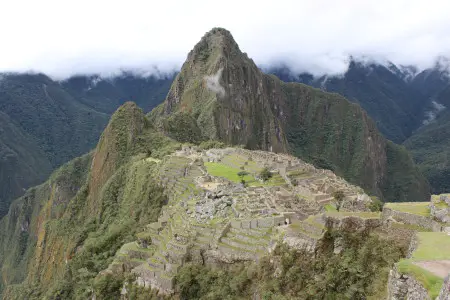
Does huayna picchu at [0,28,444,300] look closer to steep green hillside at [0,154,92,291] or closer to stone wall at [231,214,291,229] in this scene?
stone wall at [231,214,291,229]

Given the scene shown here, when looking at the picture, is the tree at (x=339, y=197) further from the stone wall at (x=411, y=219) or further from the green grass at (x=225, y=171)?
the stone wall at (x=411, y=219)

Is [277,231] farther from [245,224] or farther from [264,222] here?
[245,224]

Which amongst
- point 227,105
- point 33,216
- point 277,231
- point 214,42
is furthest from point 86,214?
point 214,42

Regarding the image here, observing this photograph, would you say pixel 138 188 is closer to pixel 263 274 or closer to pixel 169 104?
pixel 263 274

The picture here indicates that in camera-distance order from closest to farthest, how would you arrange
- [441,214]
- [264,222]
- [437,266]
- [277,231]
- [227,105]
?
1. [437,266]
2. [441,214]
3. [277,231]
4. [264,222]
5. [227,105]

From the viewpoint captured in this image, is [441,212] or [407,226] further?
[407,226]

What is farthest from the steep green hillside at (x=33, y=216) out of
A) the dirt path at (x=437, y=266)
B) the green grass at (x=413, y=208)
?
the dirt path at (x=437, y=266)

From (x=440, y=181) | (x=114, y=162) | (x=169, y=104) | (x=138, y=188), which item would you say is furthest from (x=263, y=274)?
(x=440, y=181)
